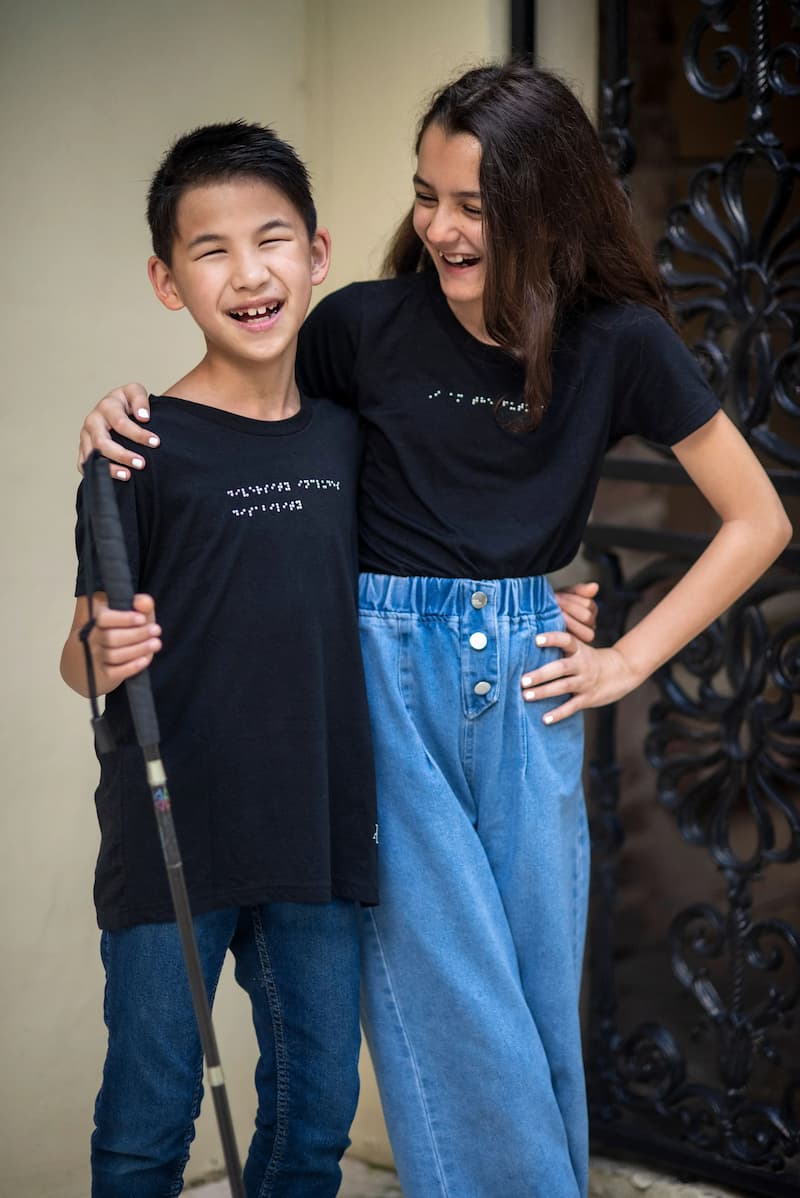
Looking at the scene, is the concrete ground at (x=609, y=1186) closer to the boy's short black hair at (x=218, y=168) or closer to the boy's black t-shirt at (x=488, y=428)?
the boy's black t-shirt at (x=488, y=428)

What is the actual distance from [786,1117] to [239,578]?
1647 mm

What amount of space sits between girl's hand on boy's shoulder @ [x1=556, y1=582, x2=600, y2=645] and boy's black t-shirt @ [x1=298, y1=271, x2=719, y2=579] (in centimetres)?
11

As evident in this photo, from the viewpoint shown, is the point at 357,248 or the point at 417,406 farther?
the point at 357,248

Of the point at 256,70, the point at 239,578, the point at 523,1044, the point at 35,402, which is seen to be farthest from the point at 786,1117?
the point at 256,70

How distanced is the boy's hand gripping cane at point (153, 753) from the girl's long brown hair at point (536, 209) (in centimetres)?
61

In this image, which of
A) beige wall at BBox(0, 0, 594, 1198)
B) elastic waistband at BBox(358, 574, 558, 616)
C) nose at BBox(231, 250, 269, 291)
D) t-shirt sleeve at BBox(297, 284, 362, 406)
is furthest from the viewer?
beige wall at BBox(0, 0, 594, 1198)

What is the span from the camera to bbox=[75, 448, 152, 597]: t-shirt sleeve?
6.23 feet

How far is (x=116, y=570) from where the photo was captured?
1.75 meters

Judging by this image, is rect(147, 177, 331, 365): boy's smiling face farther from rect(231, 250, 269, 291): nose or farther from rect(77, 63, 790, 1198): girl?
rect(77, 63, 790, 1198): girl

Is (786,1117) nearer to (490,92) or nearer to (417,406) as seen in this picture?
(417,406)

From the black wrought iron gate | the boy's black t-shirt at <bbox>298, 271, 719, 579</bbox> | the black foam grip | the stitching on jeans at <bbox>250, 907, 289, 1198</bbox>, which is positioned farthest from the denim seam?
the black wrought iron gate

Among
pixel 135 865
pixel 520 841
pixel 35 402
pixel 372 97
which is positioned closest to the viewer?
pixel 135 865

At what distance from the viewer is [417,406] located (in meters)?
2.17

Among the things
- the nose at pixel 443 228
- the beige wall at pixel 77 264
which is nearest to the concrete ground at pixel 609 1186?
the beige wall at pixel 77 264
